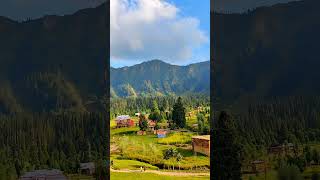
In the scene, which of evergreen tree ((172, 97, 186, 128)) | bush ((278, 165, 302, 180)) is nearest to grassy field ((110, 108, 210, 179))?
evergreen tree ((172, 97, 186, 128))

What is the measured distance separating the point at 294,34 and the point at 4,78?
5.62 metres

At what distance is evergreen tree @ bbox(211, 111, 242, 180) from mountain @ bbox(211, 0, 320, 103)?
0.56 meters

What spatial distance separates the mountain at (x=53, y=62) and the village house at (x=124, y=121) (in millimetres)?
Answer: 18262

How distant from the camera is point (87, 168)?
380 inches

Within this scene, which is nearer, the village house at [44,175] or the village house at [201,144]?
the village house at [44,175]

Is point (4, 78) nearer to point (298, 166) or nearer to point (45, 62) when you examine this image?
point (45, 62)

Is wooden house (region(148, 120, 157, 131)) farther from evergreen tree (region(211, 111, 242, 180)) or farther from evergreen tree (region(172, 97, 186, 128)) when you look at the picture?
evergreen tree (region(211, 111, 242, 180))

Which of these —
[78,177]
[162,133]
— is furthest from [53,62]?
[162,133]

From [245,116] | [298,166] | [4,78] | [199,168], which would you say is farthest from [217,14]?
[199,168]

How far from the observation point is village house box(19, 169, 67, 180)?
29.4 feet

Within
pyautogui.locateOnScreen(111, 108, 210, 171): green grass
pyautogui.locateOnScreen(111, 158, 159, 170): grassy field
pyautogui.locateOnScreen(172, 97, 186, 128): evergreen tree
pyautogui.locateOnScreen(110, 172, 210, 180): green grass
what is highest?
pyautogui.locateOnScreen(172, 97, 186, 128): evergreen tree

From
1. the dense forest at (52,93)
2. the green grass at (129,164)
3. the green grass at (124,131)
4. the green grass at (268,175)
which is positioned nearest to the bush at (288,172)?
the green grass at (268,175)

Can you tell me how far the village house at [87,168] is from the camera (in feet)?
31.6

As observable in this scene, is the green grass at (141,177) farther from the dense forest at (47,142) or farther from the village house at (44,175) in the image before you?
the village house at (44,175)
